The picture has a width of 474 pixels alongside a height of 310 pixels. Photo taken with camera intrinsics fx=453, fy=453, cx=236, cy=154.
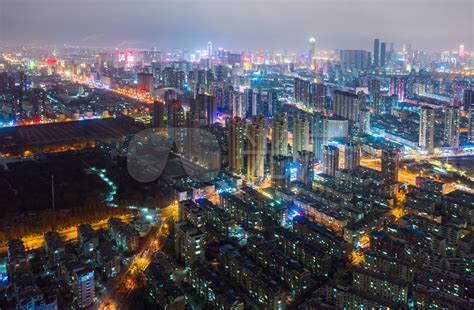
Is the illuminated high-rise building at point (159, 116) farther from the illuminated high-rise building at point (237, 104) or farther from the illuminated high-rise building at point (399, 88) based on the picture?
the illuminated high-rise building at point (399, 88)

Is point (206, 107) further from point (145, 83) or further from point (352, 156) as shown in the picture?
point (145, 83)

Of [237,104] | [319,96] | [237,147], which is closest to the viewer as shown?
[237,147]

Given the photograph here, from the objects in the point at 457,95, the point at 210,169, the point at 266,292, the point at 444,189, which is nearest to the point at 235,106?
the point at 210,169

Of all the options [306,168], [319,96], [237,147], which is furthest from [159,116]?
[319,96]

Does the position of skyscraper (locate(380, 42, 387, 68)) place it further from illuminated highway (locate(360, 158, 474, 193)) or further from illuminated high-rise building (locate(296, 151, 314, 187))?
illuminated high-rise building (locate(296, 151, 314, 187))

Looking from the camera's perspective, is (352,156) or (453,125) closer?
(352,156)

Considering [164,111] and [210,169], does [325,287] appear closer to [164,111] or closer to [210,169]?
[210,169]

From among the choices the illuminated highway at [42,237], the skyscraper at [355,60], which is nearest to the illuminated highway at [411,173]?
the illuminated highway at [42,237]
